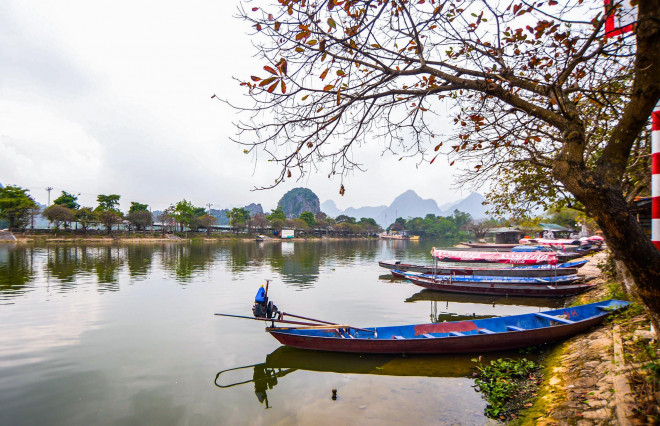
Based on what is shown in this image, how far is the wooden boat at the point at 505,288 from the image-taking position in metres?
15.7

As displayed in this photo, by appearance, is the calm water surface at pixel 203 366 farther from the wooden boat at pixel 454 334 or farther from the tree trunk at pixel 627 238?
the tree trunk at pixel 627 238

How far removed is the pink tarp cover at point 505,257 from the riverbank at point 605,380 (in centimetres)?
926

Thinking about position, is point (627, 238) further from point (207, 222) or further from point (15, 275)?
point (207, 222)

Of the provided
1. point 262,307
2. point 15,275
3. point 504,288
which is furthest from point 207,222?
point 262,307

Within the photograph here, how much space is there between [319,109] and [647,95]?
11.1 ft

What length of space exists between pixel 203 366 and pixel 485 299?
14137 millimetres

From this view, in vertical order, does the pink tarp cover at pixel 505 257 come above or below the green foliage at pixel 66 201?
below

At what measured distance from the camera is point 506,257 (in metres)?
17.6

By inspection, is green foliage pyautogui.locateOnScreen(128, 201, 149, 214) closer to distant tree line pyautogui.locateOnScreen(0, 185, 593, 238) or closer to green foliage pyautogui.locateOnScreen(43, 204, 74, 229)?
distant tree line pyautogui.locateOnScreen(0, 185, 593, 238)

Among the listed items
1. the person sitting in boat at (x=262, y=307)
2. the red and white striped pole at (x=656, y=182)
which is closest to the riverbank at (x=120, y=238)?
the person sitting in boat at (x=262, y=307)

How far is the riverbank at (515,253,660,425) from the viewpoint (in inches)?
165

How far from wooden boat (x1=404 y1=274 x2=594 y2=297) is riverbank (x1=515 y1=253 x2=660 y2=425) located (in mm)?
8387

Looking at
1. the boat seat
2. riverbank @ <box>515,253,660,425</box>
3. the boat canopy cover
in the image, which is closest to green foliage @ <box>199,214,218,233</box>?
the boat canopy cover

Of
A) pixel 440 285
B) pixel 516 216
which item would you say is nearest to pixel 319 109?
pixel 516 216
